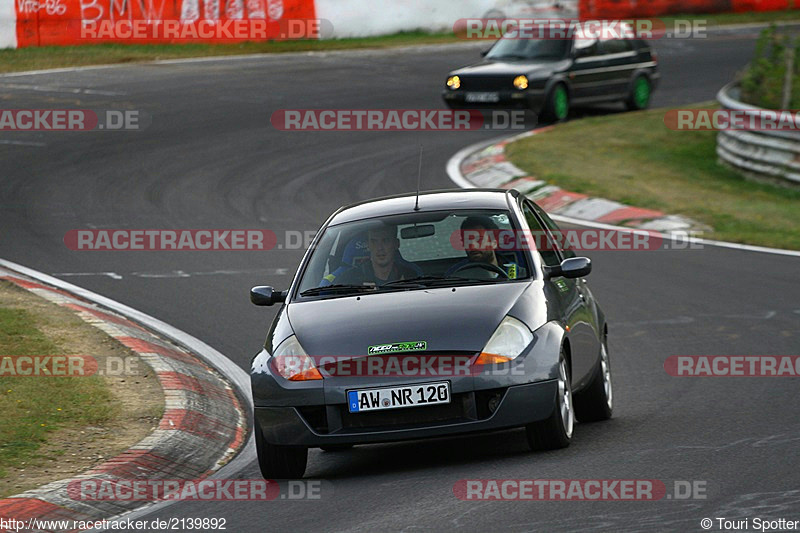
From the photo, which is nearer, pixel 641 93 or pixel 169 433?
pixel 169 433

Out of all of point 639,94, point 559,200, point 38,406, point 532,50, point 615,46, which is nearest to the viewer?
point 38,406

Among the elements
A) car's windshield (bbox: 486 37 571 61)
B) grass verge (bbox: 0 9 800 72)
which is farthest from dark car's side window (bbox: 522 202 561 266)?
grass verge (bbox: 0 9 800 72)

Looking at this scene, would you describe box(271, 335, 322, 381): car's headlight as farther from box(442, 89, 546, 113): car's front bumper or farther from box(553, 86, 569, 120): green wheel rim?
box(553, 86, 569, 120): green wheel rim

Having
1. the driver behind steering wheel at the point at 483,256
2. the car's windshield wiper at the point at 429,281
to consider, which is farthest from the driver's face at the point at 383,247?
the driver behind steering wheel at the point at 483,256

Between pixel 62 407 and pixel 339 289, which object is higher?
pixel 339 289

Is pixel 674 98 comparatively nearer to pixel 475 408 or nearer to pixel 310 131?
pixel 310 131

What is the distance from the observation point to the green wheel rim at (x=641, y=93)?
25.3m

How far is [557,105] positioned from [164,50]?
10797 millimetres

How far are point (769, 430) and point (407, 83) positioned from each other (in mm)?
20202

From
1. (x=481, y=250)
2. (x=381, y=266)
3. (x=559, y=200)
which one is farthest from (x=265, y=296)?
(x=559, y=200)

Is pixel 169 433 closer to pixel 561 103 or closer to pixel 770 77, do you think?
pixel 770 77

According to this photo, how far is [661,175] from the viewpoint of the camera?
19.1 meters

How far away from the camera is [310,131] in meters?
22.7

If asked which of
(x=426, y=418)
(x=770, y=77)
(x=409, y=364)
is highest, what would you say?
(x=409, y=364)
